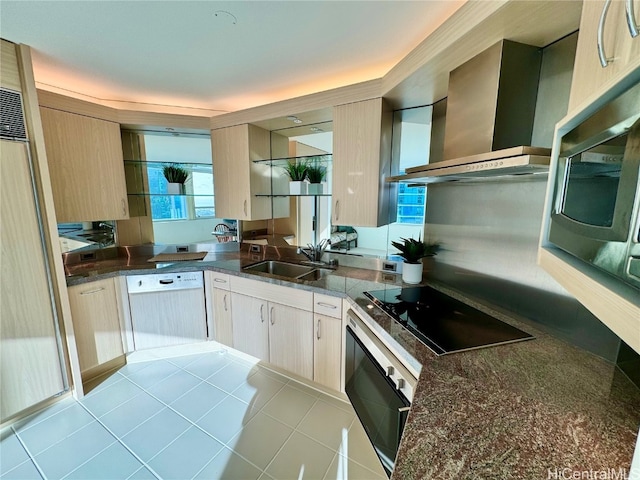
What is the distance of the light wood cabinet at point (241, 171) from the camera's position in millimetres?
2545

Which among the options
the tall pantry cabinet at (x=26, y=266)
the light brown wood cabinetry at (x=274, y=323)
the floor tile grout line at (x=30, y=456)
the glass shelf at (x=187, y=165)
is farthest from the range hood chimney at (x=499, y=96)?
the floor tile grout line at (x=30, y=456)

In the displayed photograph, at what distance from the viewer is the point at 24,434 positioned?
1.75 meters

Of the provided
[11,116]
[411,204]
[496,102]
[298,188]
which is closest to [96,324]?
[11,116]

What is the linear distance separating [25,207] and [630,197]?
2.63 metres

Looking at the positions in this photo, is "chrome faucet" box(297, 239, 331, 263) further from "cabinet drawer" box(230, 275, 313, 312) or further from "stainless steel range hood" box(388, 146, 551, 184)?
"stainless steel range hood" box(388, 146, 551, 184)

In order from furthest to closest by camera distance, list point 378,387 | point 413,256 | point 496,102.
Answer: point 413,256 → point 378,387 → point 496,102

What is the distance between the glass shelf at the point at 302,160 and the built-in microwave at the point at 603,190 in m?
1.78

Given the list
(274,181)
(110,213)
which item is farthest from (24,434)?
(274,181)

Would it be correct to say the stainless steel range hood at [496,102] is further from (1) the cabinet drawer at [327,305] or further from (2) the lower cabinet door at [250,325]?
(2) the lower cabinet door at [250,325]

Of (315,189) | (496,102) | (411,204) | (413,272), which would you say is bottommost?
(413,272)

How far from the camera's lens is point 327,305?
190 centimetres

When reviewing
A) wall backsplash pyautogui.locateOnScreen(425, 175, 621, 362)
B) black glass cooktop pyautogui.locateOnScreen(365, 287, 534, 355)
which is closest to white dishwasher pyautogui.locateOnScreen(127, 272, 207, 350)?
black glass cooktop pyautogui.locateOnScreen(365, 287, 534, 355)

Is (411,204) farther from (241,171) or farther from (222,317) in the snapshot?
(222,317)

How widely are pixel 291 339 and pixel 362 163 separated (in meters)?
1.45
